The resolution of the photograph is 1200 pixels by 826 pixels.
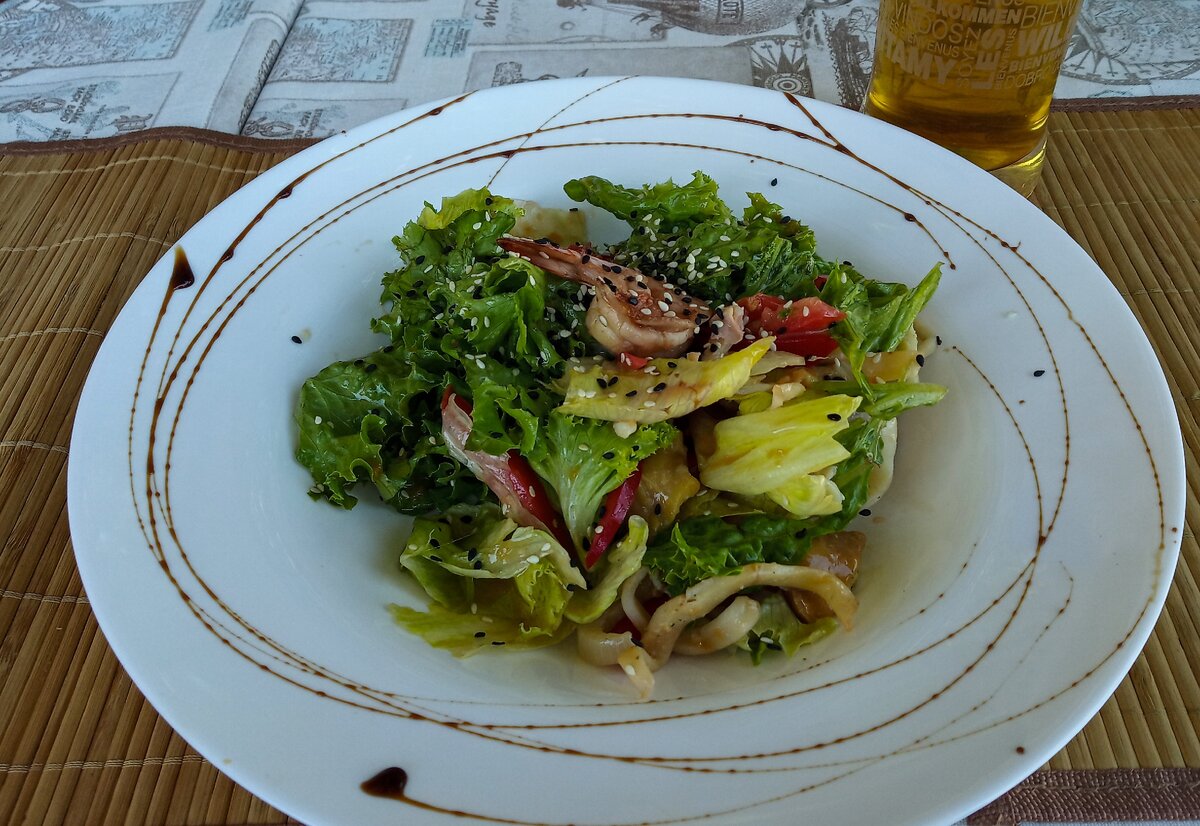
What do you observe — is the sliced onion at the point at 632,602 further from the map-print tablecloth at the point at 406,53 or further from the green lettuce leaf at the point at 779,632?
the map-print tablecloth at the point at 406,53

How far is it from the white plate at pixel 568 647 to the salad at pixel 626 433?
0.08 meters

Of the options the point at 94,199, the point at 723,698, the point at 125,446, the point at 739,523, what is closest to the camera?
the point at 723,698

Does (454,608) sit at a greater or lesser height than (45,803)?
greater

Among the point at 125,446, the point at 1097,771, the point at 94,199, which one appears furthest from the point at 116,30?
the point at 1097,771

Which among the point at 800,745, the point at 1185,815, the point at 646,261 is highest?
the point at 646,261

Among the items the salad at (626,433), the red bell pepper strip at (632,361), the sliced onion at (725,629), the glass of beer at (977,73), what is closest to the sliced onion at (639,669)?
the salad at (626,433)

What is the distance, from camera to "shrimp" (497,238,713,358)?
1812 millimetres

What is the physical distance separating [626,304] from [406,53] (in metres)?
2.42

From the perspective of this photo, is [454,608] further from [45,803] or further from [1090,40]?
[1090,40]

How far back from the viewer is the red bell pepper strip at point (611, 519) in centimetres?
173

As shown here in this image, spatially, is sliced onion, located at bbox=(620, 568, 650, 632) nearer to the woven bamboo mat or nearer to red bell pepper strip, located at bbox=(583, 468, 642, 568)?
red bell pepper strip, located at bbox=(583, 468, 642, 568)

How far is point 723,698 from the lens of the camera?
1443 millimetres

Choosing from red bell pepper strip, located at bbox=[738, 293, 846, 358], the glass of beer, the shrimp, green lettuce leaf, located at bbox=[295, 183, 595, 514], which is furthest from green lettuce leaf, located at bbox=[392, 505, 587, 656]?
the glass of beer

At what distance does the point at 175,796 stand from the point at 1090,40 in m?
4.17
